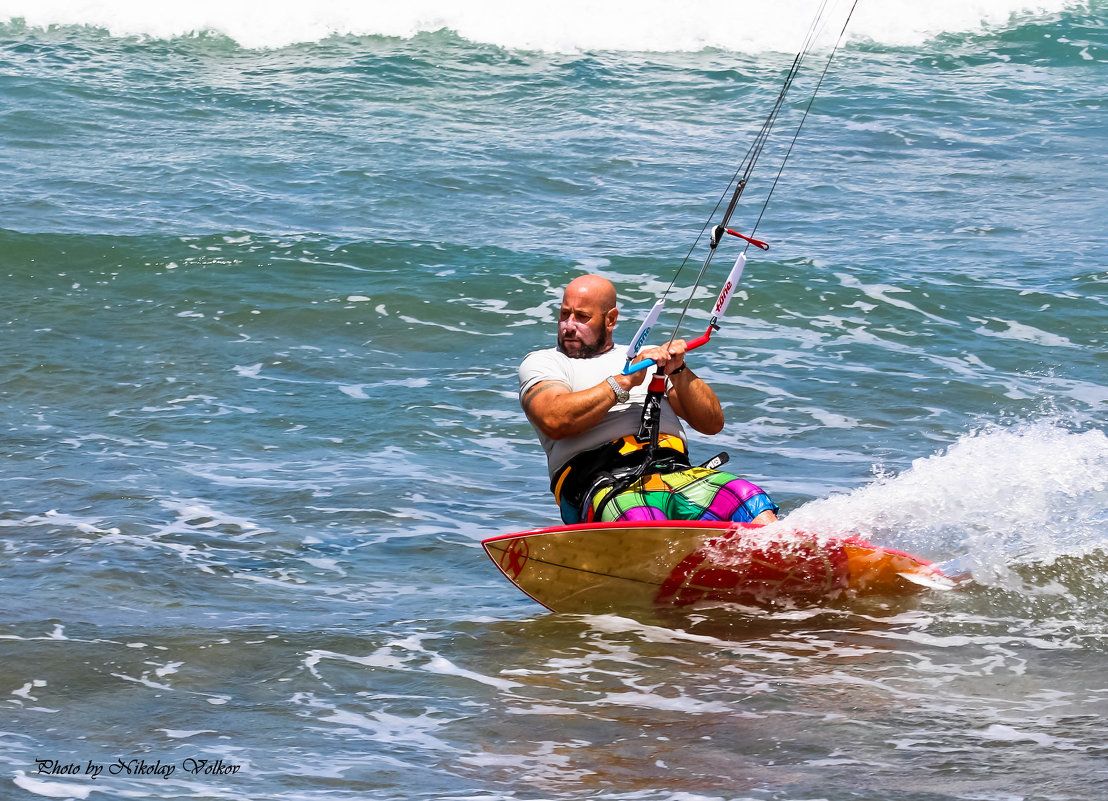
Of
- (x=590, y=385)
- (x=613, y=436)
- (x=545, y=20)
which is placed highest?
(x=545, y=20)

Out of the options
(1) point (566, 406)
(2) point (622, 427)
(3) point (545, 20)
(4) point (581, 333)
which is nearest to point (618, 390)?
(1) point (566, 406)

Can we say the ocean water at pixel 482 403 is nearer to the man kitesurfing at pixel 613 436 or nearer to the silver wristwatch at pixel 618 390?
the man kitesurfing at pixel 613 436

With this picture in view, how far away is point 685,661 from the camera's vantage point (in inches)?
213

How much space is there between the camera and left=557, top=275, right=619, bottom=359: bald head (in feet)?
19.4

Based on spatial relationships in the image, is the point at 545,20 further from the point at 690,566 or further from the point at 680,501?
the point at 690,566

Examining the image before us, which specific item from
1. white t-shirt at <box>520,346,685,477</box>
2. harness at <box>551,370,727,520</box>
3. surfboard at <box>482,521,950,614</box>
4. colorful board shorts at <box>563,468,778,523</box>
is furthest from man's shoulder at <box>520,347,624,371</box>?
surfboard at <box>482,521,950,614</box>

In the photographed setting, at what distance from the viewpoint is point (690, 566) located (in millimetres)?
5859

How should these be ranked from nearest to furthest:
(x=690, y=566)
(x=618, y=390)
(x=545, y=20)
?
(x=618, y=390), (x=690, y=566), (x=545, y=20)

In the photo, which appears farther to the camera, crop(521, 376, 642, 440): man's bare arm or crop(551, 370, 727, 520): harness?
crop(551, 370, 727, 520): harness

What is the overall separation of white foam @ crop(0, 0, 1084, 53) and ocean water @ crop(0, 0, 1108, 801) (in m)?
0.16

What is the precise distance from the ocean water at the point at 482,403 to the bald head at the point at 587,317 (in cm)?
125

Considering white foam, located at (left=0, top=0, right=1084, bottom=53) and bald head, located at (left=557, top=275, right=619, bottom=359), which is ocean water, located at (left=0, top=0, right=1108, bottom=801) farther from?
bald head, located at (left=557, top=275, right=619, bottom=359)

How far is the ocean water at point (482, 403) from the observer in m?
4.65

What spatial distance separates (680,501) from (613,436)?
0.41 meters
